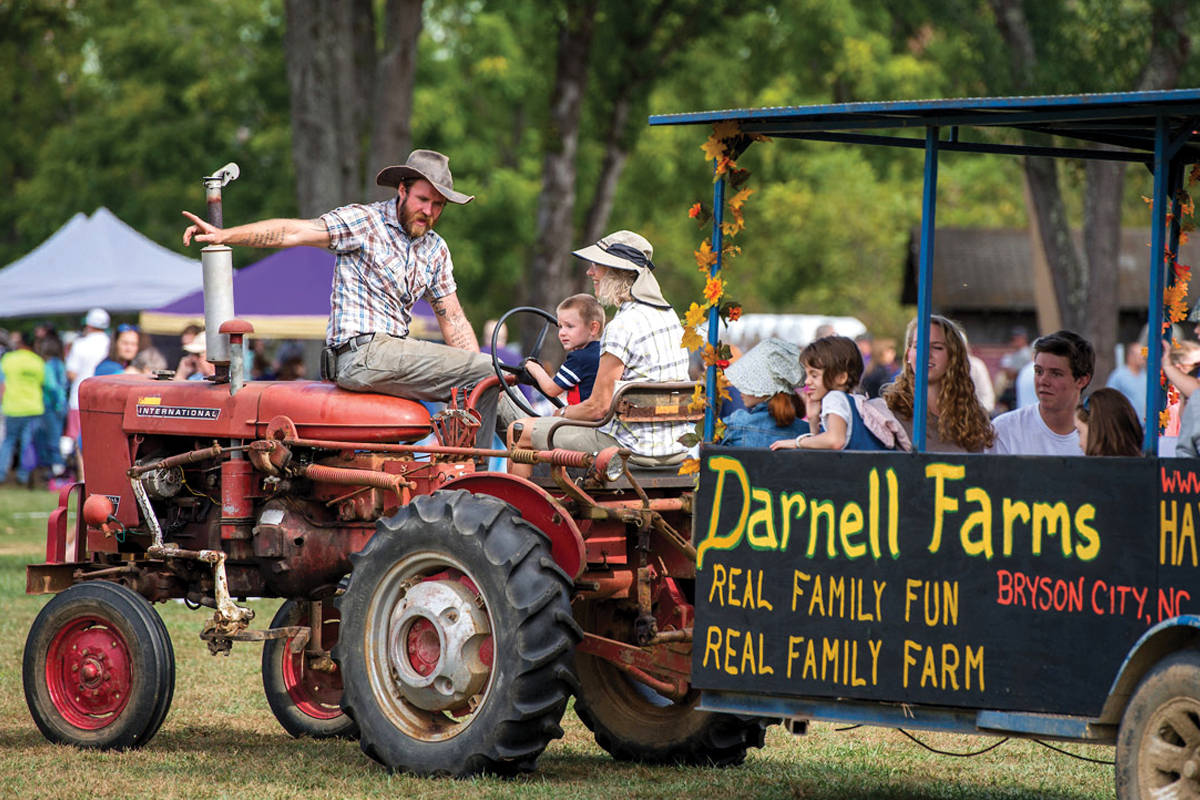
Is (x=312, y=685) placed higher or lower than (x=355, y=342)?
lower

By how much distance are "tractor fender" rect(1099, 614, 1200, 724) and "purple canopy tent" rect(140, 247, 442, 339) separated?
13.2 meters

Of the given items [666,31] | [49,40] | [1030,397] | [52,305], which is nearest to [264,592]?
[1030,397]

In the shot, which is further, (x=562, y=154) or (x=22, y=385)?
(x=562, y=154)

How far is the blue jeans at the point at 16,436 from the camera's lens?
69.9 ft

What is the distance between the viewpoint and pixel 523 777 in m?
6.18

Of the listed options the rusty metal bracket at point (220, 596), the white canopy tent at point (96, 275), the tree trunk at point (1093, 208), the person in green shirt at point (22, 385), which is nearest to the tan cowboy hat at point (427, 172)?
the rusty metal bracket at point (220, 596)

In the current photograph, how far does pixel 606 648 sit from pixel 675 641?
0.26 meters

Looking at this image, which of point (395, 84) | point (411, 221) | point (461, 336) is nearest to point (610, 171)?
point (395, 84)

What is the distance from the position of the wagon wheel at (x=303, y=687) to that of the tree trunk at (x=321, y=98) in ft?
36.2

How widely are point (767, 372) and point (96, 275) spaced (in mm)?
16175

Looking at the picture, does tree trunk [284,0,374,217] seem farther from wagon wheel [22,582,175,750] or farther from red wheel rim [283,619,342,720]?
wagon wheel [22,582,175,750]

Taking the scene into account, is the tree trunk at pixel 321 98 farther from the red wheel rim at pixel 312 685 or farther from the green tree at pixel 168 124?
the green tree at pixel 168 124

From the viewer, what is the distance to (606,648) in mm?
6293

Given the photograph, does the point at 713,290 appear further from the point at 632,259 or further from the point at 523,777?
the point at 523,777
